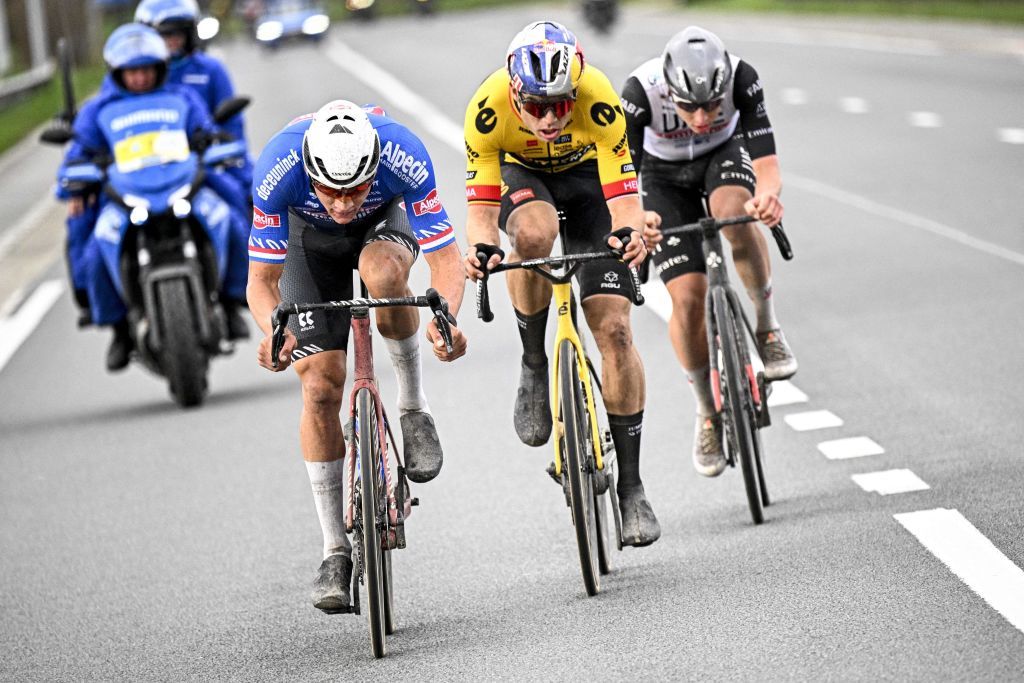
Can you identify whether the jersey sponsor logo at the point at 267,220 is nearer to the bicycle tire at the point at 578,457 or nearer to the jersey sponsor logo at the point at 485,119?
the jersey sponsor logo at the point at 485,119

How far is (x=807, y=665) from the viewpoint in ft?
19.6

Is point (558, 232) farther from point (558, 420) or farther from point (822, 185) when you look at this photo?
point (822, 185)

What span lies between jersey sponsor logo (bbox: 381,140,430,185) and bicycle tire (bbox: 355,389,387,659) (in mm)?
868

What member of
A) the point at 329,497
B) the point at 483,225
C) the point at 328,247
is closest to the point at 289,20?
the point at 483,225

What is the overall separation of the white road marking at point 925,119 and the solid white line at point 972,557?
18401mm

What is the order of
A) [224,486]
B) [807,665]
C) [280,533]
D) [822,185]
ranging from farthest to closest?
[822,185]
[224,486]
[280,533]
[807,665]

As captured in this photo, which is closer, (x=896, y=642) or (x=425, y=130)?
(x=896, y=642)

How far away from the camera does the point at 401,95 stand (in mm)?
36094

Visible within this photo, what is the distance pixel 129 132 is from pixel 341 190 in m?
6.06

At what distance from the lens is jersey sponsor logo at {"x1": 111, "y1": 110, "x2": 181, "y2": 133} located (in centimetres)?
1236

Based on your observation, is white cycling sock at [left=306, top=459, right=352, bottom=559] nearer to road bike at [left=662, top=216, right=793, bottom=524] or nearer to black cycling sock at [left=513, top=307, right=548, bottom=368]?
black cycling sock at [left=513, top=307, right=548, bottom=368]

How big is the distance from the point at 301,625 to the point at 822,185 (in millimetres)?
15019

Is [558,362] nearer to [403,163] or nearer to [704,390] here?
[403,163]

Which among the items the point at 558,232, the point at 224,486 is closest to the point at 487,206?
the point at 558,232
